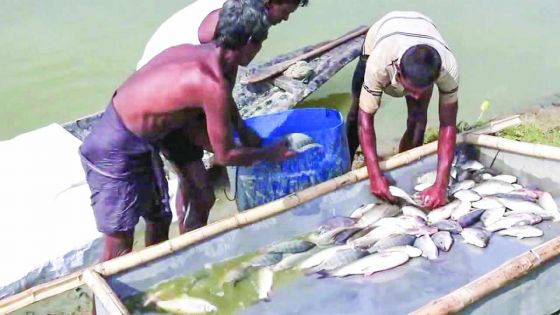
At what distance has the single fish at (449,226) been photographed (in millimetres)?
4352

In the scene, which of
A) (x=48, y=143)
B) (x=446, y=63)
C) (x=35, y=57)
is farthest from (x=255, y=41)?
(x=35, y=57)

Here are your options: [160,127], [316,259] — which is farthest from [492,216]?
[160,127]

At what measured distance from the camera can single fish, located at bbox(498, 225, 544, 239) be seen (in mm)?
4258

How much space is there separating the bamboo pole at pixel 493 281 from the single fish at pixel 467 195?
74cm

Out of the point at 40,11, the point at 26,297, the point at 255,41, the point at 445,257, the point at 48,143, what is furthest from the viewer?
the point at 40,11

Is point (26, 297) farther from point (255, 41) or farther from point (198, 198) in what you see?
point (255, 41)

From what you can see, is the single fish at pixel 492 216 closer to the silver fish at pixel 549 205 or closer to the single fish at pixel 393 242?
the silver fish at pixel 549 205

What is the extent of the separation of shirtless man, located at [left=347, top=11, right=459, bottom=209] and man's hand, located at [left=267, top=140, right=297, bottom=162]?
0.60 metres

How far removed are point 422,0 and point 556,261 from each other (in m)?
7.35

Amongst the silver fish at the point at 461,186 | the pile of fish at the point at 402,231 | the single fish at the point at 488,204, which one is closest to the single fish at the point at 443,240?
the pile of fish at the point at 402,231

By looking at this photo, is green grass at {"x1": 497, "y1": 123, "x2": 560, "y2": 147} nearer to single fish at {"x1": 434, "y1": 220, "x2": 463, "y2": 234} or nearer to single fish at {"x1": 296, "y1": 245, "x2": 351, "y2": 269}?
single fish at {"x1": 434, "y1": 220, "x2": 463, "y2": 234}

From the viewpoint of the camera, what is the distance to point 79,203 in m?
4.79

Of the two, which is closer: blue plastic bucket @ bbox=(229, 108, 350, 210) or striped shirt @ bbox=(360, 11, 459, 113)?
striped shirt @ bbox=(360, 11, 459, 113)

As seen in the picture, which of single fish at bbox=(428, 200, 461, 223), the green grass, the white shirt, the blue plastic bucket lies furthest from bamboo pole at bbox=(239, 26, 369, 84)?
single fish at bbox=(428, 200, 461, 223)
